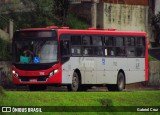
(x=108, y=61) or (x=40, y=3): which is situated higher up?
(x=40, y=3)

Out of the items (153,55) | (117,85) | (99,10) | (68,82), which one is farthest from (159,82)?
(68,82)

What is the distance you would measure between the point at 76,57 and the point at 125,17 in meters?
18.6

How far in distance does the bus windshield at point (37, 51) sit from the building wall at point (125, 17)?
670 inches

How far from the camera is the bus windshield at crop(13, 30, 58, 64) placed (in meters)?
34.1

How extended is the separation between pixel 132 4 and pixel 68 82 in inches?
826

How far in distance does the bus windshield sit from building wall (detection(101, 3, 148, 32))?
1702 cm

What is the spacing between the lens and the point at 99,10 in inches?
Result: 2015

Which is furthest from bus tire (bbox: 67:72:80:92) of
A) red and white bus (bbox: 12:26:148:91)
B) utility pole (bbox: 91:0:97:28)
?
utility pole (bbox: 91:0:97:28)

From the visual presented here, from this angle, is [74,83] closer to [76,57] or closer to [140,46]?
[76,57]

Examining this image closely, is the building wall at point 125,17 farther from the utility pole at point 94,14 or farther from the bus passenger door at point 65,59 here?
the bus passenger door at point 65,59

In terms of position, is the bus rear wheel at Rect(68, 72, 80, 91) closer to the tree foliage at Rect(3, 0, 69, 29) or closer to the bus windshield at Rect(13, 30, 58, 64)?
the bus windshield at Rect(13, 30, 58, 64)

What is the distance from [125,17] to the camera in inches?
2111

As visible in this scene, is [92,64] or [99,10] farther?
[99,10]

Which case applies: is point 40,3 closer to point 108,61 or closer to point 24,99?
point 108,61
